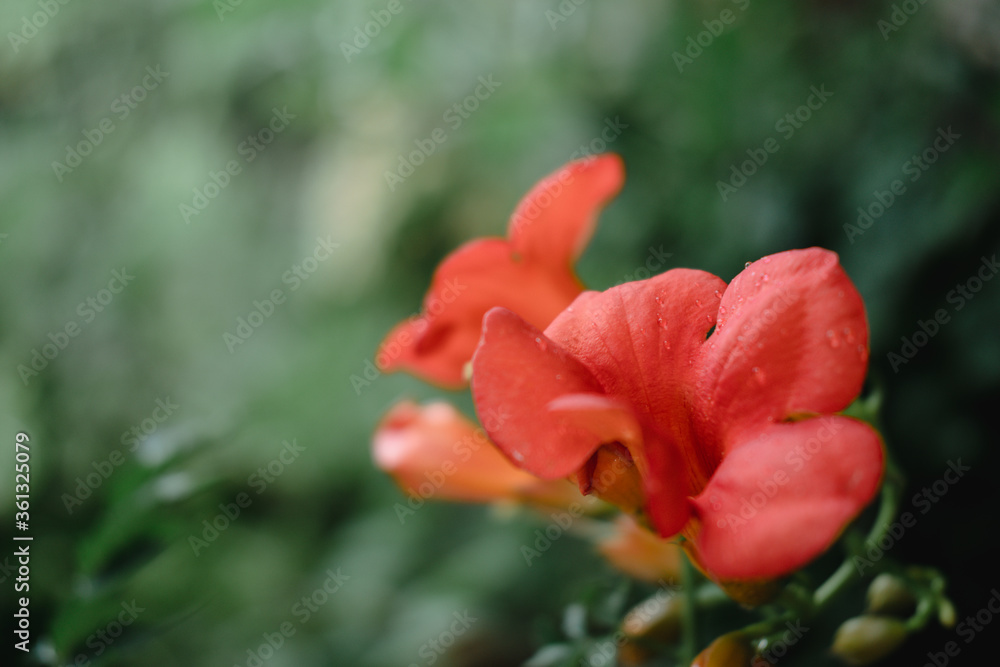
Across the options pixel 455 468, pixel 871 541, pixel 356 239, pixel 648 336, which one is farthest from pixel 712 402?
pixel 356 239

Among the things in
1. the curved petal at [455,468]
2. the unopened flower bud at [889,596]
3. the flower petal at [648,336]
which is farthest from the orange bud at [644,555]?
the flower petal at [648,336]

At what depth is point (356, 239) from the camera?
1.79m

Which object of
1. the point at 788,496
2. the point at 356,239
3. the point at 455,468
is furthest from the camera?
the point at 356,239

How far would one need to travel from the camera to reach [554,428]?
39 centimetres

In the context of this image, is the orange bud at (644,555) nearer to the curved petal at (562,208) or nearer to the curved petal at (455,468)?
the curved petal at (455,468)

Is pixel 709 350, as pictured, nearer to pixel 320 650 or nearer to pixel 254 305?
pixel 320 650

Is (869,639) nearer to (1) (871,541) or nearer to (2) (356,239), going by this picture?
(1) (871,541)

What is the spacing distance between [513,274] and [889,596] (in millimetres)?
373

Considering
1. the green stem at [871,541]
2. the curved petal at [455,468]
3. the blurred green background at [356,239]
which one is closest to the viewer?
the green stem at [871,541]

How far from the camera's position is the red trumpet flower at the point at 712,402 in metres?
0.32

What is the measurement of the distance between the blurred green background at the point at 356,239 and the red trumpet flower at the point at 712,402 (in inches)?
8.4

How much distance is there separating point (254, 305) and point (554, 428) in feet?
7.07

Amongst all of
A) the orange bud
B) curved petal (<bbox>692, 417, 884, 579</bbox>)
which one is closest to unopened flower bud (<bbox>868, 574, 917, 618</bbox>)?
the orange bud

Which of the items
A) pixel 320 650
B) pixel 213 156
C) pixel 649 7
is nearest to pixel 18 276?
pixel 213 156
